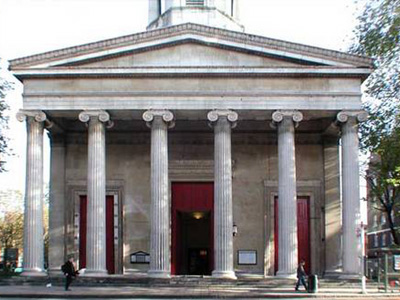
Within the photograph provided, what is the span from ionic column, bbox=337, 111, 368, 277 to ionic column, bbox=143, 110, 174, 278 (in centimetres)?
903

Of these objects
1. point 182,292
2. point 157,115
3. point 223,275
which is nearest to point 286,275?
point 223,275

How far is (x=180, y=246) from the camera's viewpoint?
45.7m

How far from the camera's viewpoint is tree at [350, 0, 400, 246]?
28.2 metres

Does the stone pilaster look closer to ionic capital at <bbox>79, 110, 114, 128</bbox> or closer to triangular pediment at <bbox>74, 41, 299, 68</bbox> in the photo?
triangular pediment at <bbox>74, 41, 299, 68</bbox>

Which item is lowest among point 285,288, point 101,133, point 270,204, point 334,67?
point 285,288

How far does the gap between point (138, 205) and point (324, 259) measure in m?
11.4

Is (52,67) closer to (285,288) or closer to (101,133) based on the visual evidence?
(101,133)

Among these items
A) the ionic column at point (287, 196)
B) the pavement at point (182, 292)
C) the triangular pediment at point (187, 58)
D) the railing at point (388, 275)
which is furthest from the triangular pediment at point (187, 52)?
the pavement at point (182, 292)

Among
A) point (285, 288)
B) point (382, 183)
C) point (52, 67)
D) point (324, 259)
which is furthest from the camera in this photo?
point (382, 183)

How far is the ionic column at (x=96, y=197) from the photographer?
37656 mm

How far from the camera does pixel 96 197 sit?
38.1 meters

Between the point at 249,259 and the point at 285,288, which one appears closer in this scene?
the point at 285,288

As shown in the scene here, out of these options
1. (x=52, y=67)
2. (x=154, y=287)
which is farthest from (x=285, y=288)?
(x=52, y=67)

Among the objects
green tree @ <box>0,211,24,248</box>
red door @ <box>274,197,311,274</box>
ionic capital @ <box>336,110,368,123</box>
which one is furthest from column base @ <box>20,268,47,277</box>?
green tree @ <box>0,211,24,248</box>
